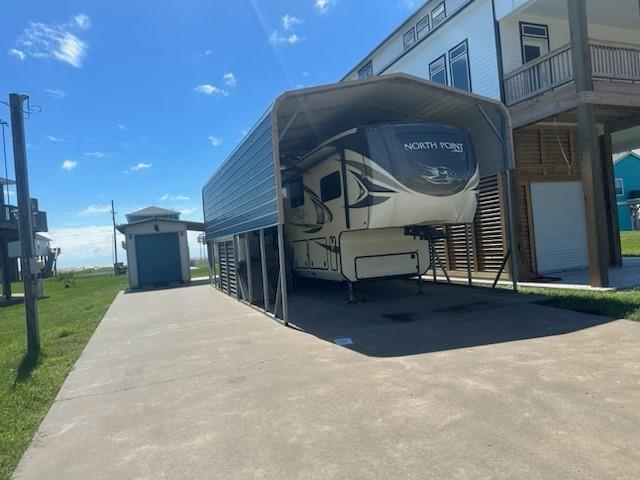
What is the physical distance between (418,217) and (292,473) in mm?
5746

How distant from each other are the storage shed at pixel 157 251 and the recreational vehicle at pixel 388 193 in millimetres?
13366

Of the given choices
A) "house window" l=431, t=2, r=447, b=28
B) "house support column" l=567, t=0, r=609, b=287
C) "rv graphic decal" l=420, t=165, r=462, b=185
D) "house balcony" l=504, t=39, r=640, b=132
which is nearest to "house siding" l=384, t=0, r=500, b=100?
"house window" l=431, t=2, r=447, b=28

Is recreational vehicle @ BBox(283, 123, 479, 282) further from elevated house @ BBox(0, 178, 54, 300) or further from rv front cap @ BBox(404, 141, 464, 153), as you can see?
elevated house @ BBox(0, 178, 54, 300)

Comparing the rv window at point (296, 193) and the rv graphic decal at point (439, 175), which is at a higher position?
the rv window at point (296, 193)

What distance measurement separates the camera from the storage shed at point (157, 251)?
70.7ft

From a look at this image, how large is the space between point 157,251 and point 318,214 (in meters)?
13.7

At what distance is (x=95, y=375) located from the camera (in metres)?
6.19

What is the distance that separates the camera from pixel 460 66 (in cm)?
1348

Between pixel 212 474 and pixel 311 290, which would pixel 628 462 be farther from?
pixel 311 290

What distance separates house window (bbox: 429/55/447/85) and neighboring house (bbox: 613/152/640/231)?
104 feet

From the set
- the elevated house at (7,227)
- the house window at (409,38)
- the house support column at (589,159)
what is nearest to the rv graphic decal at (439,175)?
the house support column at (589,159)

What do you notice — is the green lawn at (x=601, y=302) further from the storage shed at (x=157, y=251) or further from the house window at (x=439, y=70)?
the storage shed at (x=157, y=251)

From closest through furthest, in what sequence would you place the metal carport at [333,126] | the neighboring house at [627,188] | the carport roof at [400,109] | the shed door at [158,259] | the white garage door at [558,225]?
the metal carport at [333,126] → the carport roof at [400,109] → the white garage door at [558,225] → the shed door at [158,259] → the neighboring house at [627,188]

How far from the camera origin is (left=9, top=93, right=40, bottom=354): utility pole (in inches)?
298
